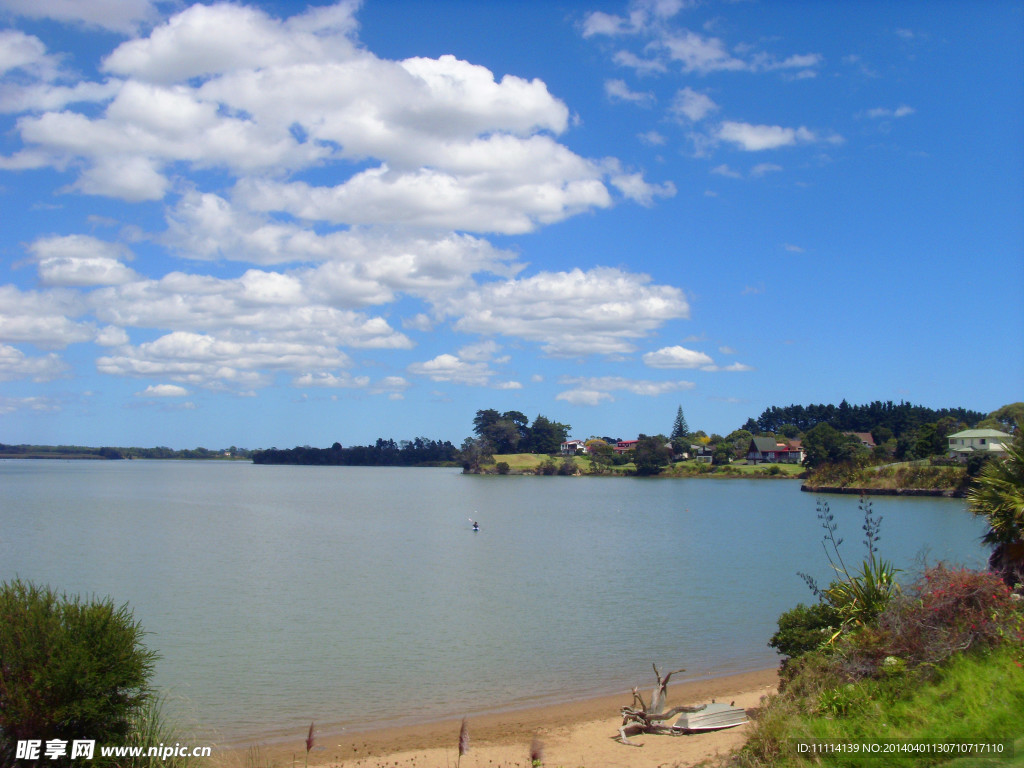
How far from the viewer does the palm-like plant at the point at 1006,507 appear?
512 inches

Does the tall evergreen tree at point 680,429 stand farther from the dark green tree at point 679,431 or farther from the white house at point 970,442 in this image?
the white house at point 970,442

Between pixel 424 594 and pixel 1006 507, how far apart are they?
806 inches

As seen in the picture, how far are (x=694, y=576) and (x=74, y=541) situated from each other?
33.9 m

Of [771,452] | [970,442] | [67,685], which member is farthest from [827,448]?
[67,685]

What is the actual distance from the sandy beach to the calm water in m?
0.96

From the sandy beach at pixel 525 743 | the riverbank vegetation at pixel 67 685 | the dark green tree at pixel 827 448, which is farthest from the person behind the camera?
the dark green tree at pixel 827 448

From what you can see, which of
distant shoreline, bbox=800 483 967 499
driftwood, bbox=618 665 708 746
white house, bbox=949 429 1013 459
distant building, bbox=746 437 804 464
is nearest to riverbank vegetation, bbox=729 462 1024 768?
driftwood, bbox=618 665 708 746

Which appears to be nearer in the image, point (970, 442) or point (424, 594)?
point (424, 594)

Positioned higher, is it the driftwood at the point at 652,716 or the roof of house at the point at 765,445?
the roof of house at the point at 765,445

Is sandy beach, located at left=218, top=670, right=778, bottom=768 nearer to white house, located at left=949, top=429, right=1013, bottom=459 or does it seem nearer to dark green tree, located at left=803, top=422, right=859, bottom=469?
white house, located at left=949, top=429, right=1013, bottom=459

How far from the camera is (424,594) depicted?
2872cm

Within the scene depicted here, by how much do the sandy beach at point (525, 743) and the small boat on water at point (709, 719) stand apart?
17 cm

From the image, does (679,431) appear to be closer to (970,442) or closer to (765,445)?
(765,445)

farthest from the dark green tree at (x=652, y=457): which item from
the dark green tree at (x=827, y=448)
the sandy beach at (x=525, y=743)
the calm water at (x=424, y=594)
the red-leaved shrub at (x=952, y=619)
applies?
the red-leaved shrub at (x=952, y=619)
